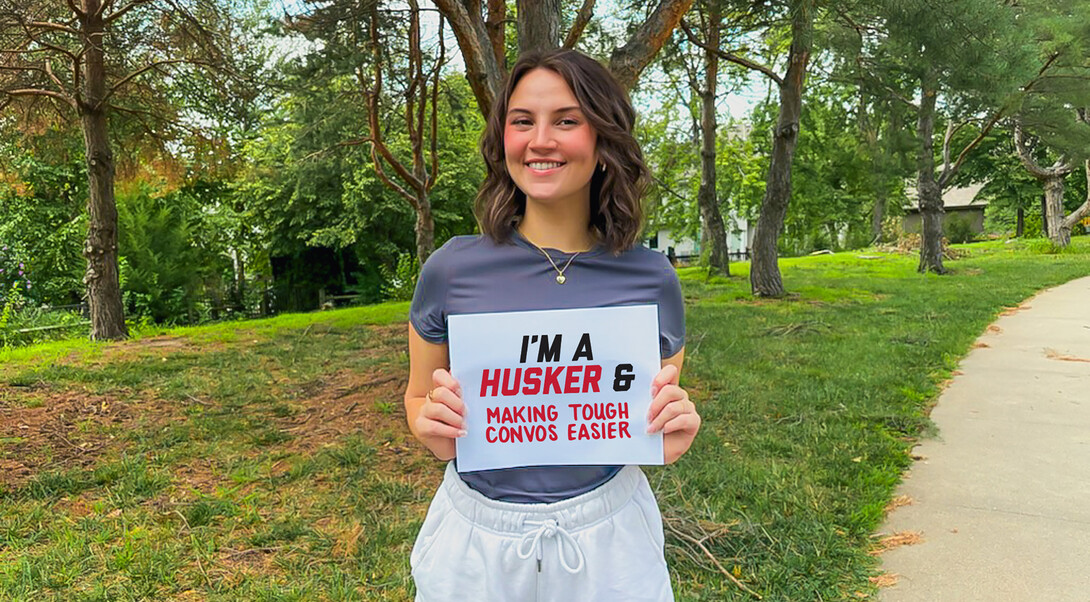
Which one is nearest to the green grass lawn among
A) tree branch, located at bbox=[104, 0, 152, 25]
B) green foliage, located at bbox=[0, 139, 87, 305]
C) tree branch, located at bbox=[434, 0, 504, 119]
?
tree branch, located at bbox=[434, 0, 504, 119]

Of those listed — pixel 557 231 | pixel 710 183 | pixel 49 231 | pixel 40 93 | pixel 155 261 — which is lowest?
pixel 557 231

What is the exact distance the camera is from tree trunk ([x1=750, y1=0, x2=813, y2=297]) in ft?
35.1

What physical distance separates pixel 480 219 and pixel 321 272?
21.2m

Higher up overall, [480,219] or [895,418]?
[480,219]

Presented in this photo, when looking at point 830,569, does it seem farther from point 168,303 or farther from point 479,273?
point 168,303

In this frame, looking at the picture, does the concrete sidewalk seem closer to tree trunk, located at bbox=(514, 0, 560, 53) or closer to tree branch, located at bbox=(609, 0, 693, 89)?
tree branch, located at bbox=(609, 0, 693, 89)

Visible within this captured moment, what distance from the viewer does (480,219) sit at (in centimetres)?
141

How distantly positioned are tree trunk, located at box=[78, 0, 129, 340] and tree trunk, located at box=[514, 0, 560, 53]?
7.26 meters

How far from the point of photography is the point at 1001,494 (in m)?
3.31

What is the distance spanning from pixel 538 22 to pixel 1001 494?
139 inches

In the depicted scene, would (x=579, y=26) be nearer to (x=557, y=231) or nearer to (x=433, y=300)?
(x=557, y=231)

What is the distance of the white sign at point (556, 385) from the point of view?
1184mm

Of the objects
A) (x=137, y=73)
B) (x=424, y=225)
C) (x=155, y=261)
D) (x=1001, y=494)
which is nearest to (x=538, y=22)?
(x=1001, y=494)

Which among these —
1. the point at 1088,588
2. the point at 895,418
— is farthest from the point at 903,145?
the point at 1088,588
